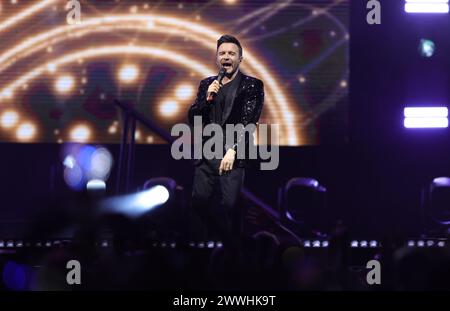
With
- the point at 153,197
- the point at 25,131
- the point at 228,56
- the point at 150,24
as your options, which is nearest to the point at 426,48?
the point at 150,24

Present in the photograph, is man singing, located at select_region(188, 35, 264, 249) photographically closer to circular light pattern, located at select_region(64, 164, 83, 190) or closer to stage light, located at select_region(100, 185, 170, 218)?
stage light, located at select_region(100, 185, 170, 218)

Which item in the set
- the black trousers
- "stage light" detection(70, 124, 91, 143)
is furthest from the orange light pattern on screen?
the black trousers

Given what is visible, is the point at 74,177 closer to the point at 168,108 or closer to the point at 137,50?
the point at 168,108

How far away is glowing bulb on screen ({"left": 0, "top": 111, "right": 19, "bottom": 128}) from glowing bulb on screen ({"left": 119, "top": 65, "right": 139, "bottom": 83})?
1.18m

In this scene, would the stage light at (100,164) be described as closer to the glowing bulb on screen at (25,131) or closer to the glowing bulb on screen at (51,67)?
the glowing bulb on screen at (25,131)

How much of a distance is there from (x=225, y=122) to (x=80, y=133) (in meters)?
3.17

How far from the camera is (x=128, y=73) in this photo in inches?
322

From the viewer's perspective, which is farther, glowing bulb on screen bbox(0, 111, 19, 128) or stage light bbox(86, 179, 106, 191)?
glowing bulb on screen bbox(0, 111, 19, 128)

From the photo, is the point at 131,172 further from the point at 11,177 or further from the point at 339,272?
the point at 339,272

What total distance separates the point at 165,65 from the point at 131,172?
132 cm

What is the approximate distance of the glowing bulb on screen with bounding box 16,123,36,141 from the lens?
8.12 meters

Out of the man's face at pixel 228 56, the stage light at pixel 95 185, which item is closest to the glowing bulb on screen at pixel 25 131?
the stage light at pixel 95 185

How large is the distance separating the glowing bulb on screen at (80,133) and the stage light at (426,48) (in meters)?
3.66
